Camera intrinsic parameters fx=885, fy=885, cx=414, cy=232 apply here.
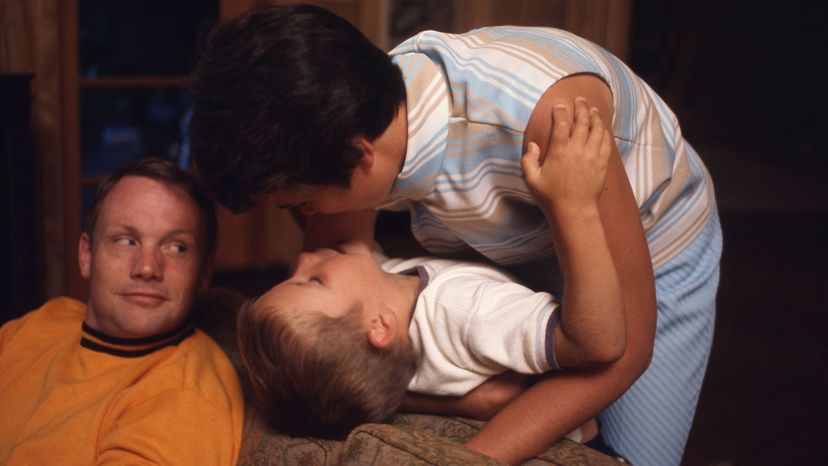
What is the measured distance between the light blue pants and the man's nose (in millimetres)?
843

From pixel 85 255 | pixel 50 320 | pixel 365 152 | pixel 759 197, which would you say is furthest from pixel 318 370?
pixel 759 197

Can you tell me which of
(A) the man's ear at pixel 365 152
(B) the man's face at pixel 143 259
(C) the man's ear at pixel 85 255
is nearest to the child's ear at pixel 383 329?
(A) the man's ear at pixel 365 152

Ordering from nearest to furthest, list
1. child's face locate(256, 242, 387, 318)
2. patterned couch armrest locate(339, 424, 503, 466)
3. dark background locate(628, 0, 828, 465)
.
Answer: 1. patterned couch armrest locate(339, 424, 503, 466)
2. child's face locate(256, 242, 387, 318)
3. dark background locate(628, 0, 828, 465)

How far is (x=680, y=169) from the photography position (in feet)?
4.92

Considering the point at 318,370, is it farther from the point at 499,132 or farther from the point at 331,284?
the point at 499,132

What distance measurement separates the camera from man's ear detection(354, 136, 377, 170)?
4.07 ft

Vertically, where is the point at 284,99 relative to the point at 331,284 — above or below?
above

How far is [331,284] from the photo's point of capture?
1462 mm

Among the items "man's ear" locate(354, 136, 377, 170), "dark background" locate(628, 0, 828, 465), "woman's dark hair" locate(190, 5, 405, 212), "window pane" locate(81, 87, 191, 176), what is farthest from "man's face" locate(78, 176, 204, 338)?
"window pane" locate(81, 87, 191, 176)

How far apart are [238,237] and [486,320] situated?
2757 millimetres

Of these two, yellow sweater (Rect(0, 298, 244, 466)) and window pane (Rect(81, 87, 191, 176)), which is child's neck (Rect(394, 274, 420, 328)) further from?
window pane (Rect(81, 87, 191, 176))

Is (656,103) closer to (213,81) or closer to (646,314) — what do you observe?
(646,314)

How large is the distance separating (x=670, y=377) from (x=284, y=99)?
2.85 feet

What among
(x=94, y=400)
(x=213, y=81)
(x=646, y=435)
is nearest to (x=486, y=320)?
(x=646, y=435)
